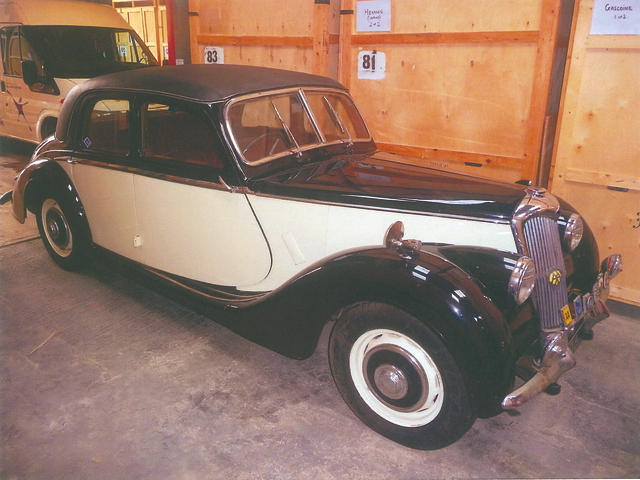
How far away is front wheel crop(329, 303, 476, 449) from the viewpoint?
1.88 meters

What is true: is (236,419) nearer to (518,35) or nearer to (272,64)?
(518,35)

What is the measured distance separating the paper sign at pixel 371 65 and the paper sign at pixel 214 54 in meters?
1.53

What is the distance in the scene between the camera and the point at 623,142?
3.05m

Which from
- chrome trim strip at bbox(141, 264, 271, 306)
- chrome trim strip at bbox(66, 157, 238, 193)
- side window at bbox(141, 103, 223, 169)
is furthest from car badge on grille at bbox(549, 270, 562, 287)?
side window at bbox(141, 103, 223, 169)

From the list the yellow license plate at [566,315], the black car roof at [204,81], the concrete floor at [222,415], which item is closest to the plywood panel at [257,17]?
the black car roof at [204,81]

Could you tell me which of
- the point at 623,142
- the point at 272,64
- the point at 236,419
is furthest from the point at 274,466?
the point at 272,64

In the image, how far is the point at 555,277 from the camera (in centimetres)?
212

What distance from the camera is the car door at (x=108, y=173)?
293 cm

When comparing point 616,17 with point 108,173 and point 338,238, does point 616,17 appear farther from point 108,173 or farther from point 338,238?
point 108,173

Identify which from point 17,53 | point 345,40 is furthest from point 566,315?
point 17,53

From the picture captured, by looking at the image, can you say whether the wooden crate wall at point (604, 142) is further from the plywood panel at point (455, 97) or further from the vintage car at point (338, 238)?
the vintage car at point (338, 238)

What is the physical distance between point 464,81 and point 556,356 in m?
2.26

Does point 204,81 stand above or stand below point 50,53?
below

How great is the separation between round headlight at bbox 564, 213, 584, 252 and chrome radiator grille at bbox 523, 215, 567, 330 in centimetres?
20
